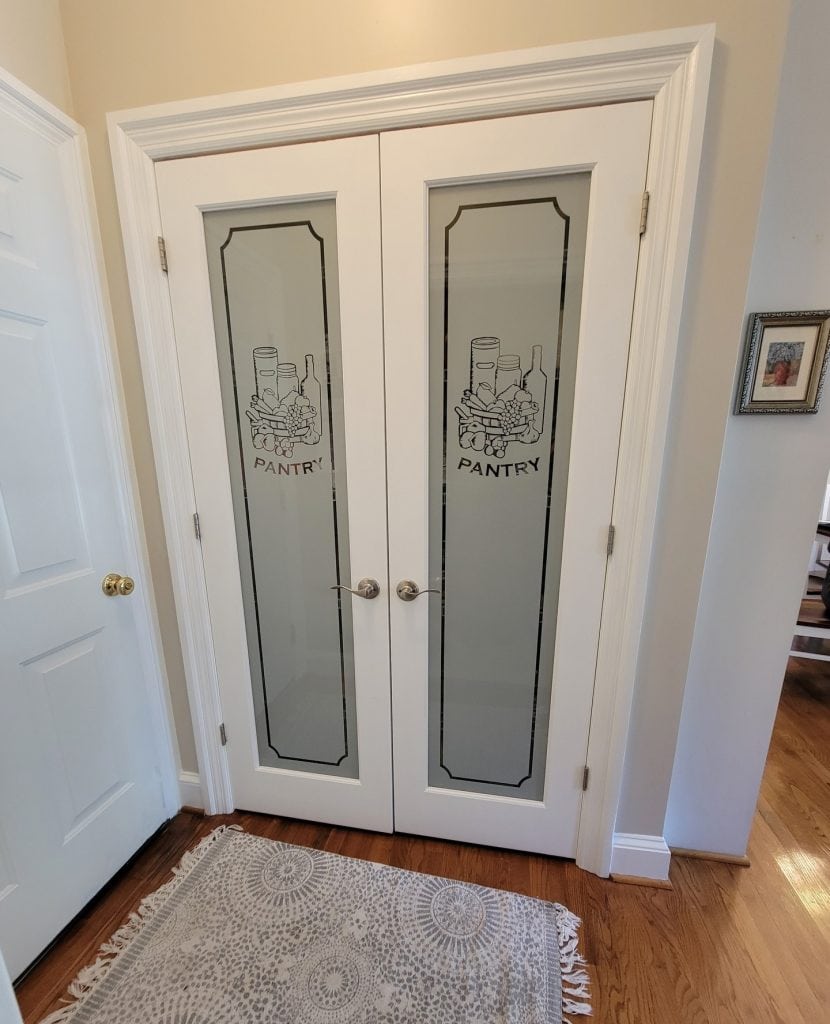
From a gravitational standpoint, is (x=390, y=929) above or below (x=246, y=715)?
below

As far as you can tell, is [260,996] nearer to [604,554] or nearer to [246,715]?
[246,715]

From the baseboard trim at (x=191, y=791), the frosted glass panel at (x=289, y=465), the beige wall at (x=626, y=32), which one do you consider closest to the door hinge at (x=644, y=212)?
the beige wall at (x=626, y=32)

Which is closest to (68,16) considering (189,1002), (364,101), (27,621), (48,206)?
(48,206)

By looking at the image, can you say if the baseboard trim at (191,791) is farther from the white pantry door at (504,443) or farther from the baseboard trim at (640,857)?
the baseboard trim at (640,857)

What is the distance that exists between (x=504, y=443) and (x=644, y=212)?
2.05 feet

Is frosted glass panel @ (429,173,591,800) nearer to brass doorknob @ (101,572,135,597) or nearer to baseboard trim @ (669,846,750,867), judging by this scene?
baseboard trim @ (669,846,750,867)

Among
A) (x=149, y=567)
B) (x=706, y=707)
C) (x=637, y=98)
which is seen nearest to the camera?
(x=637, y=98)

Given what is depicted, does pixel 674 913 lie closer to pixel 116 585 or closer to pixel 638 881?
pixel 638 881

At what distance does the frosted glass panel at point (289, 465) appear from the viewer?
1.23m

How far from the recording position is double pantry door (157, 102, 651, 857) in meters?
1.10

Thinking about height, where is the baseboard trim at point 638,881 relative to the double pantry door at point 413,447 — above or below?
below

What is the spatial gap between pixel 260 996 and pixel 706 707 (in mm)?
1473

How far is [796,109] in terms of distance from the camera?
1032mm

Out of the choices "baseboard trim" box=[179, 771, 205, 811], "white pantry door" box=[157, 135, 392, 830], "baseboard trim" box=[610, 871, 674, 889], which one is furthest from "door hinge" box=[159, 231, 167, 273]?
"baseboard trim" box=[610, 871, 674, 889]
